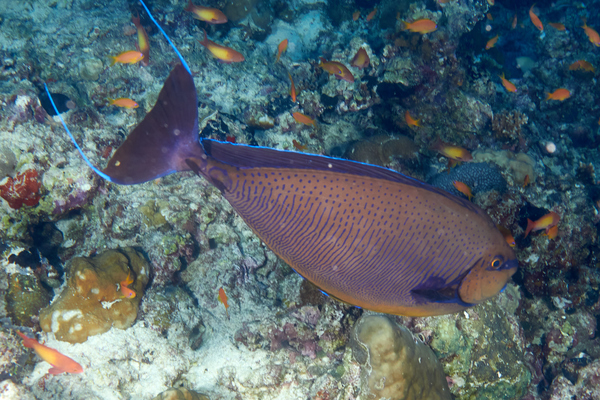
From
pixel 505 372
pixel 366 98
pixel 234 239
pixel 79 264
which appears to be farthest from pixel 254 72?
pixel 505 372

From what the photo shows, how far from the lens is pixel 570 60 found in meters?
9.22

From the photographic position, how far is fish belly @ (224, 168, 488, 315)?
76.3 inches

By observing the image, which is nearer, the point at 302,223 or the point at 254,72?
the point at 302,223

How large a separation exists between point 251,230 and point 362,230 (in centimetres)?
159

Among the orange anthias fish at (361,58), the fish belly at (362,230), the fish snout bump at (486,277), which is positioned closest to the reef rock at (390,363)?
the fish belly at (362,230)

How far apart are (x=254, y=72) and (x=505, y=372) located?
6.79m

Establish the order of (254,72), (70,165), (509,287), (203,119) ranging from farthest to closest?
(254,72) → (203,119) → (509,287) → (70,165)

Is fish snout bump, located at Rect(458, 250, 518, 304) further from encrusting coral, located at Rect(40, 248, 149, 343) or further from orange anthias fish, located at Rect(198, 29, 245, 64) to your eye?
orange anthias fish, located at Rect(198, 29, 245, 64)

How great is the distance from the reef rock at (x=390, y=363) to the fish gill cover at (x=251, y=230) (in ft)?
1.04

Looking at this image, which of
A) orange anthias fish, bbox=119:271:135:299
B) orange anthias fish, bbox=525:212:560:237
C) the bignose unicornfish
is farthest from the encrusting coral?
orange anthias fish, bbox=525:212:560:237

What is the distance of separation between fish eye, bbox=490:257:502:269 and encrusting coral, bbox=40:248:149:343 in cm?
353

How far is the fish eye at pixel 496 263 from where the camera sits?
208 centimetres

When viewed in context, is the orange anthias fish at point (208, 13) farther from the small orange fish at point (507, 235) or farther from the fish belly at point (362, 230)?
the small orange fish at point (507, 235)

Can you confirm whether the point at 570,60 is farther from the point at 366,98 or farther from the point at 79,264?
the point at 79,264
